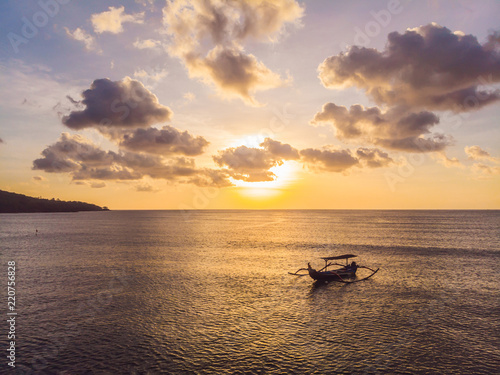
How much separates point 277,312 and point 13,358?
27.9 m

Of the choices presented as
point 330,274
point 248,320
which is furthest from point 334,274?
point 248,320

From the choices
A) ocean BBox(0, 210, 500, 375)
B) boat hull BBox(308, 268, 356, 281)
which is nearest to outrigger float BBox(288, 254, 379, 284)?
boat hull BBox(308, 268, 356, 281)

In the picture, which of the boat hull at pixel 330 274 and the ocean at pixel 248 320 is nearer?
the ocean at pixel 248 320

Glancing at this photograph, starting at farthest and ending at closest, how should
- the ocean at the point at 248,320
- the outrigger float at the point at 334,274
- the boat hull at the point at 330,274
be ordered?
the outrigger float at the point at 334,274 → the boat hull at the point at 330,274 → the ocean at the point at 248,320

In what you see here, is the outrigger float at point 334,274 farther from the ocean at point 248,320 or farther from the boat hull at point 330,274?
the ocean at point 248,320

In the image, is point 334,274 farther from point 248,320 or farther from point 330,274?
point 248,320

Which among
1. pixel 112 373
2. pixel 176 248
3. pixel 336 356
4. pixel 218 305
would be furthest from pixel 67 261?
pixel 336 356

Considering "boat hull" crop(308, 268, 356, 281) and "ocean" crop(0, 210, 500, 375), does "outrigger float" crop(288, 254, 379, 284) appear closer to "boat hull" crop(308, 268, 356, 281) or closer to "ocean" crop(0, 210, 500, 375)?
"boat hull" crop(308, 268, 356, 281)

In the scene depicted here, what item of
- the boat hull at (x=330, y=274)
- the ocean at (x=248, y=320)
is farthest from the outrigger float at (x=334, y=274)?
the ocean at (x=248, y=320)

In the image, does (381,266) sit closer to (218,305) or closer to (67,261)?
(218,305)

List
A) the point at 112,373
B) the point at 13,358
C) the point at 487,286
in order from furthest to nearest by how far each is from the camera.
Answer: the point at 487,286, the point at 13,358, the point at 112,373

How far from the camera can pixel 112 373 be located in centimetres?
2453

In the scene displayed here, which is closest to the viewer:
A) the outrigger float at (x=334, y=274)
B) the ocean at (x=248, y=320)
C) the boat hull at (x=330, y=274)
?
the ocean at (x=248, y=320)

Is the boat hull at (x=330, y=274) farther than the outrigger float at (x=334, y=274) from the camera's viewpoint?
No
